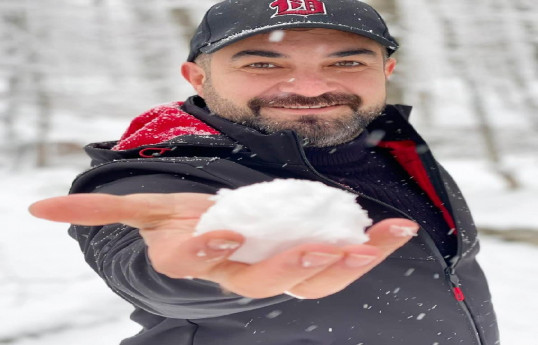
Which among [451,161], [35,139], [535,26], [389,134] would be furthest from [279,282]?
[35,139]

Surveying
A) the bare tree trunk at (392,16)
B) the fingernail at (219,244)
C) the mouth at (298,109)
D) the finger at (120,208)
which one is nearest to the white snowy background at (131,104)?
the bare tree trunk at (392,16)

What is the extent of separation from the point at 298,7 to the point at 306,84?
0.66 ft

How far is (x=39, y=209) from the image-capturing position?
65 centimetres

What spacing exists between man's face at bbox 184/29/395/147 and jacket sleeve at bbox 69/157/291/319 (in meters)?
0.23

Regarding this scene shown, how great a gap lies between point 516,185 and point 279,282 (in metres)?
6.87

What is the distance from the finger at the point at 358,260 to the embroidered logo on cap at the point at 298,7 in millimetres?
740

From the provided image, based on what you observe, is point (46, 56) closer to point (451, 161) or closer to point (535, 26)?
point (535, 26)

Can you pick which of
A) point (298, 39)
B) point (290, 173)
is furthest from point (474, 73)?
point (290, 173)

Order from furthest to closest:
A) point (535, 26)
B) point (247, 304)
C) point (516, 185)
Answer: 1. point (516, 185)
2. point (535, 26)
3. point (247, 304)

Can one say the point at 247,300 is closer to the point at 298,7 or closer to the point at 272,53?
the point at 272,53

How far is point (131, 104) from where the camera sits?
835 centimetres

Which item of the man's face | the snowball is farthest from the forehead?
the snowball

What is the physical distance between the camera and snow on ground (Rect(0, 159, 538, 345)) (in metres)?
3.11

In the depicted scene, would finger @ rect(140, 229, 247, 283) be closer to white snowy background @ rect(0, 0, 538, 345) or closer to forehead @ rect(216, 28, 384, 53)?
forehead @ rect(216, 28, 384, 53)
